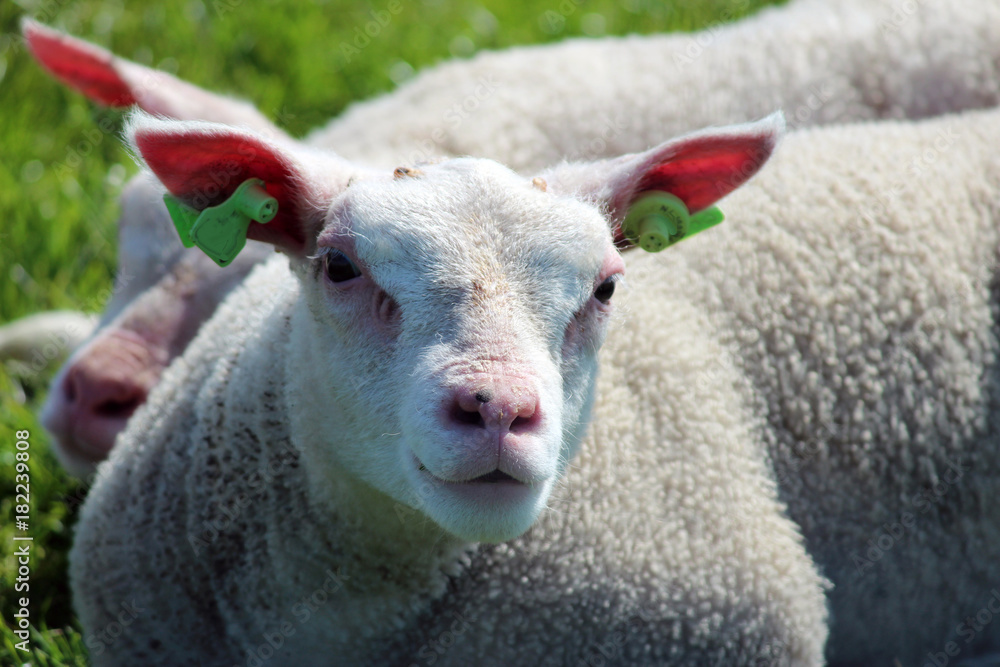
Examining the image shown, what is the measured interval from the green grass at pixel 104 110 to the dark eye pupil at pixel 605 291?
2.25 m

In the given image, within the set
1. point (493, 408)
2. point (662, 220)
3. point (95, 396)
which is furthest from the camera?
point (95, 396)

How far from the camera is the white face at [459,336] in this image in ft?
7.86

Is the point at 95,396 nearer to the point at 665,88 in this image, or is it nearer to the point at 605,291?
the point at 605,291

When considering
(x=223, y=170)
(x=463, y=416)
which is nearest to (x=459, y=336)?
(x=463, y=416)

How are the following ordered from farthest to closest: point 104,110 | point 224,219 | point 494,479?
point 104,110 < point 224,219 < point 494,479

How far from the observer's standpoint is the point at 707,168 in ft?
10.1

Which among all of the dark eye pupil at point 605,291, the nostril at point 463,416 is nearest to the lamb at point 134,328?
the dark eye pupil at point 605,291

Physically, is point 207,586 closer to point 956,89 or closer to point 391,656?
point 391,656

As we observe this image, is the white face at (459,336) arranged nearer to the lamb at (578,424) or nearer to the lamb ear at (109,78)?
the lamb at (578,424)

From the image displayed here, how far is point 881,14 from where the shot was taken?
16.6 feet

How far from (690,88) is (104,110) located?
3.21 m

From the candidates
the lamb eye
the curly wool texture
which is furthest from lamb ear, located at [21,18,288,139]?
the lamb eye

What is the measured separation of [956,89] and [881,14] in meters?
0.56

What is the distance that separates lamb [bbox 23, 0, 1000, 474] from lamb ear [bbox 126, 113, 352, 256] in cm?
139
